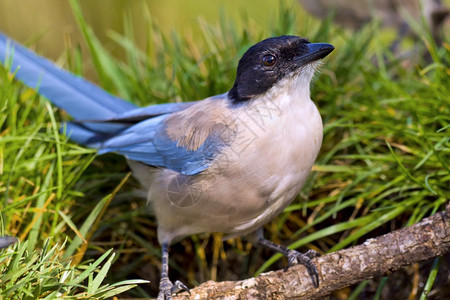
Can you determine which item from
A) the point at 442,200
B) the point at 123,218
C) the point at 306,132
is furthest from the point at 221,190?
the point at 442,200

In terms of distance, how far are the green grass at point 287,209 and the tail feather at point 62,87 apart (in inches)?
3.9

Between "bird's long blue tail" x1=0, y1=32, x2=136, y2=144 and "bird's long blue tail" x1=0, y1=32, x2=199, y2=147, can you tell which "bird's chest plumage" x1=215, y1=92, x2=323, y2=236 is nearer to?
"bird's long blue tail" x1=0, y1=32, x2=199, y2=147

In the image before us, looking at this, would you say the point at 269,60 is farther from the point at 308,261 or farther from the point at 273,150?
the point at 308,261

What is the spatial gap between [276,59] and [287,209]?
0.91 meters

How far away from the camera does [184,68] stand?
11.9 ft

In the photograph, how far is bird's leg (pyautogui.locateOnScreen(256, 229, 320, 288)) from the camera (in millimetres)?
2348

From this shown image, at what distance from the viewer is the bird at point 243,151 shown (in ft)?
7.95

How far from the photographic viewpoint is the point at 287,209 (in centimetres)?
310

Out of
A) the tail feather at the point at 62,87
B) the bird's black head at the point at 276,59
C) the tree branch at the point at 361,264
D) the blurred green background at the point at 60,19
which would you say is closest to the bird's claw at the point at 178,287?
the tree branch at the point at 361,264

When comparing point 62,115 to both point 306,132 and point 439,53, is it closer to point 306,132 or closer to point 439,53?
point 306,132

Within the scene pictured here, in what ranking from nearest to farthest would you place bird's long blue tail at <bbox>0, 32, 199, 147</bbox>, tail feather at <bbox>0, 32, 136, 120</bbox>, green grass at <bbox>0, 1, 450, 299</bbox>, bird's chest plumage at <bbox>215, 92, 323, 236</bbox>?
bird's chest plumage at <bbox>215, 92, 323, 236</bbox>, green grass at <bbox>0, 1, 450, 299</bbox>, bird's long blue tail at <bbox>0, 32, 199, 147</bbox>, tail feather at <bbox>0, 32, 136, 120</bbox>

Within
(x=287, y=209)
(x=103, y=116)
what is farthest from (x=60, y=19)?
(x=287, y=209)

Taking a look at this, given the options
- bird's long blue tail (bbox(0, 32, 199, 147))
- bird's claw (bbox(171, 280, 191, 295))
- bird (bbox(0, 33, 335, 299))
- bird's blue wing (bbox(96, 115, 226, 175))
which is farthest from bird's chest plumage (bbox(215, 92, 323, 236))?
bird's long blue tail (bbox(0, 32, 199, 147))

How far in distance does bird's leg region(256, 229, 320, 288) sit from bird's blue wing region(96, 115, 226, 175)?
0.53 metres
